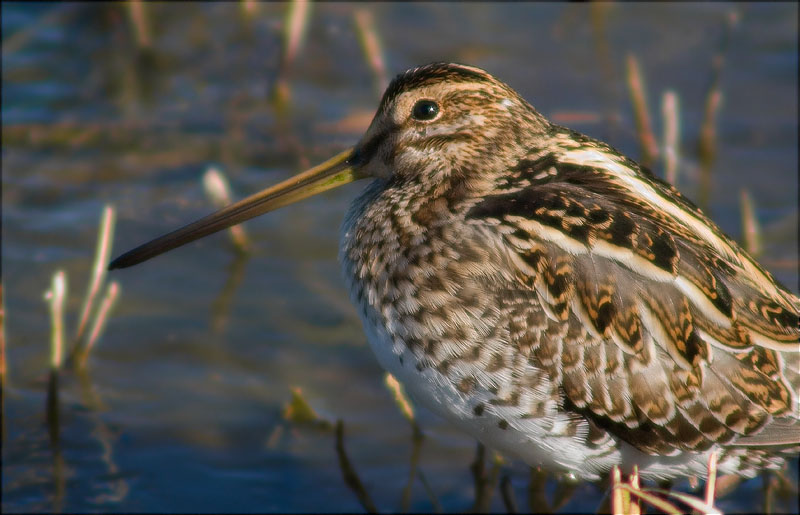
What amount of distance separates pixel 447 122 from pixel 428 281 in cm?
56

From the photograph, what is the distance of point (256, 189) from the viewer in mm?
6254

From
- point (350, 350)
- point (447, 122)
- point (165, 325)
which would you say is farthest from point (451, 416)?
point (165, 325)

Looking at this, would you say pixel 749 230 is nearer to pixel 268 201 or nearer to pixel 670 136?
pixel 670 136

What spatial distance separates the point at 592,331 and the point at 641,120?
2.66 m

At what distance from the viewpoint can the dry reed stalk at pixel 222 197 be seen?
5641 millimetres

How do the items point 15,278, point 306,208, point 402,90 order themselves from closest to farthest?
point 402,90
point 15,278
point 306,208

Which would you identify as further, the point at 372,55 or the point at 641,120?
the point at 372,55

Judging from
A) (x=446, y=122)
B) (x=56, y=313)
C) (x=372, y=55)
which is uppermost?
(x=372, y=55)

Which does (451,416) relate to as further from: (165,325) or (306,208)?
(306,208)

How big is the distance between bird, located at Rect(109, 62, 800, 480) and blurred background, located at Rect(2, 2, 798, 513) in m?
0.79

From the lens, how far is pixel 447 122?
4.05 metres

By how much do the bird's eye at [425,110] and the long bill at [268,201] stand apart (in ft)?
0.95

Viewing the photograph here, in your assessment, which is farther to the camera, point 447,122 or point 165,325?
point 165,325

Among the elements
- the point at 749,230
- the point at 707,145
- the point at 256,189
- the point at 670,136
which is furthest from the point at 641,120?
the point at 256,189
